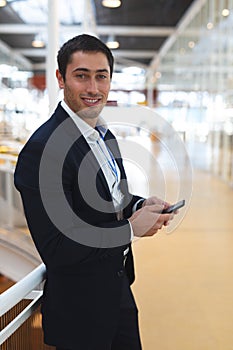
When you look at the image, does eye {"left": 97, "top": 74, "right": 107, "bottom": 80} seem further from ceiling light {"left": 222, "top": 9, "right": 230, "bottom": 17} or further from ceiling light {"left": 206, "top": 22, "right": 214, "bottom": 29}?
ceiling light {"left": 206, "top": 22, "right": 214, "bottom": 29}

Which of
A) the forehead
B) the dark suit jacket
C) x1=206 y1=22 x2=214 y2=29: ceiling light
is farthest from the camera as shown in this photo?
x1=206 y1=22 x2=214 y2=29: ceiling light

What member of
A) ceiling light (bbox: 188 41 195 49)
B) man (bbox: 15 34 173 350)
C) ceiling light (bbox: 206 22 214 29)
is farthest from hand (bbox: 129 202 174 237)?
ceiling light (bbox: 188 41 195 49)

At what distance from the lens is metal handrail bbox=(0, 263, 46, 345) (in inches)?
50.5

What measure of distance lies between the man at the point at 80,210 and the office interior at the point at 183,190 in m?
0.17

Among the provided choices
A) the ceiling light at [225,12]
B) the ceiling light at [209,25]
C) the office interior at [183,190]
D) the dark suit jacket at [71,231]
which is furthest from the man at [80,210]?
the ceiling light at [209,25]

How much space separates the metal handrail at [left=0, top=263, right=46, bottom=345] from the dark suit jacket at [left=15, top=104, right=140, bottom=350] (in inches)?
2.4

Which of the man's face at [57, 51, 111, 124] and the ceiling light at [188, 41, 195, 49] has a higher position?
the ceiling light at [188, 41, 195, 49]

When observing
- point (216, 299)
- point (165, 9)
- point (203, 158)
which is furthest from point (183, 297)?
point (165, 9)

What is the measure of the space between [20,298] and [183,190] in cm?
71

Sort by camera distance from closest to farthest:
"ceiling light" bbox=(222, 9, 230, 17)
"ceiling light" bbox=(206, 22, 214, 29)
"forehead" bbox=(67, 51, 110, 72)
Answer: "forehead" bbox=(67, 51, 110, 72) → "ceiling light" bbox=(222, 9, 230, 17) → "ceiling light" bbox=(206, 22, 214, 29)

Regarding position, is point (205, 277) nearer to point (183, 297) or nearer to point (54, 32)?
point (183, 297)

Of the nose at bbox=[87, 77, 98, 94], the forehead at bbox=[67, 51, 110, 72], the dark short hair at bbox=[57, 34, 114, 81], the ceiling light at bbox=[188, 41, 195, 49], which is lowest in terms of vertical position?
the nose at bbox=[87, 77, 98, 94]

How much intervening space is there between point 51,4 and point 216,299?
9.34ft

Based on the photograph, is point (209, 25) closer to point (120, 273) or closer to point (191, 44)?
point (191, 44)
